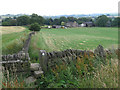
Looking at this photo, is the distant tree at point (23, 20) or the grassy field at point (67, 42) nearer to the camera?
the grassy field at point (67, 42)

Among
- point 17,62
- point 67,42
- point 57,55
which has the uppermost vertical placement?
point 57,55

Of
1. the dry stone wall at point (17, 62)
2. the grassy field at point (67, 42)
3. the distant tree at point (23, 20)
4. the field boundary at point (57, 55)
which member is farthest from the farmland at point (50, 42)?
the distant tree at point (23, 20)

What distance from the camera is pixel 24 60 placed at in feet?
25.2

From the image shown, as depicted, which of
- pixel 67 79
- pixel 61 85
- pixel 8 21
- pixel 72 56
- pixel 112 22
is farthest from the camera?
pixel 112 22

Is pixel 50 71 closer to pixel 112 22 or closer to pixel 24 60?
pixel 24 60

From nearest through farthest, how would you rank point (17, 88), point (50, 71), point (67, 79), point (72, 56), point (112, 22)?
point (17, 88), point (67, 79), point (50, 71), point (72, 56), point (112, 22)

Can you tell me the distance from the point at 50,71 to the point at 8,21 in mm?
71554

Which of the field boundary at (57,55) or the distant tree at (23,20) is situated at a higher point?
the distant tree at (23,20)

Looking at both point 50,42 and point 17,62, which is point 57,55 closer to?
point 17,62

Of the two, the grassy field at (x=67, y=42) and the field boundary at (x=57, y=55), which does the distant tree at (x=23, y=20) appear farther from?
the field boundary at (x=57, y=55)

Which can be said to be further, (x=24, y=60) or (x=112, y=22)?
(x=112, y=22)

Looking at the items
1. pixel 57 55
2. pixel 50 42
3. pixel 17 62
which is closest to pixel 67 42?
pixel 50 42

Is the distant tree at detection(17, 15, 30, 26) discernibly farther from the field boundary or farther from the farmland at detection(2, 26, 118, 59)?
the field boundary

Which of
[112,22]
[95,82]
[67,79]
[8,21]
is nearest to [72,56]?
[67,79]
